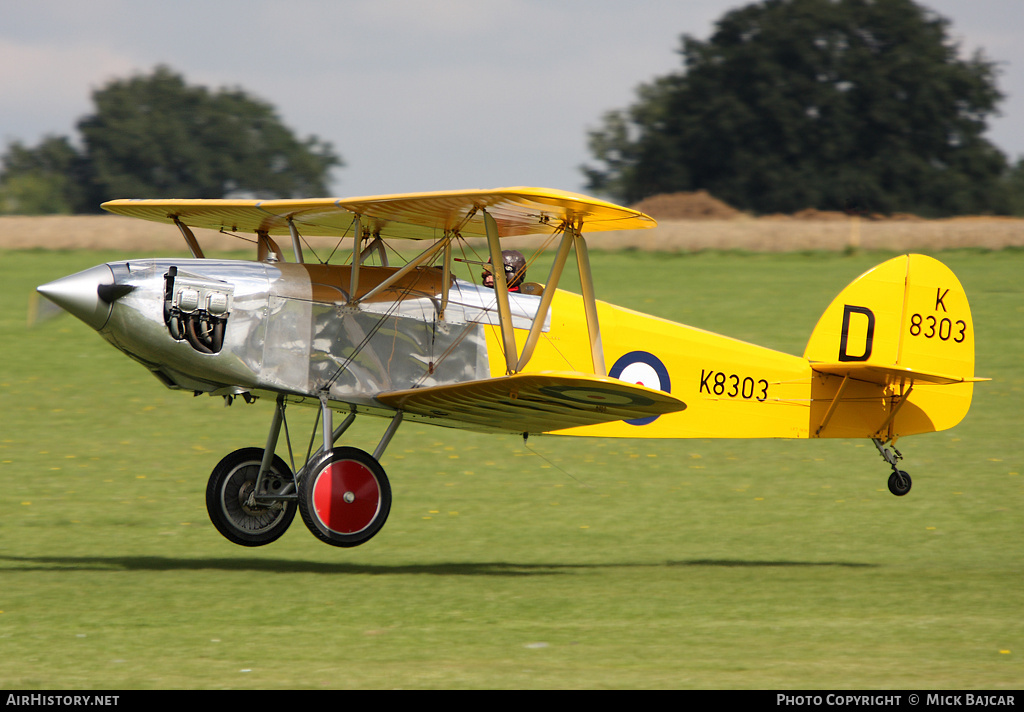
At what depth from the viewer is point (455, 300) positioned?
30.6ft

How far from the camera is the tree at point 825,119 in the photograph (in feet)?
159

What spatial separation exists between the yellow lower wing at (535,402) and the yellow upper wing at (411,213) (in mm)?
1209

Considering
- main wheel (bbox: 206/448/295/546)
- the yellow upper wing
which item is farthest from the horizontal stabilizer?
main wheel (bbox: 206/448/295/546)

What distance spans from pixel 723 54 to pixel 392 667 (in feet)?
169

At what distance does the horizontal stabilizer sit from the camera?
1010 cm

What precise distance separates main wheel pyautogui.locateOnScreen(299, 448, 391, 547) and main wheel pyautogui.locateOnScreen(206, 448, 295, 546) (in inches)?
33.9

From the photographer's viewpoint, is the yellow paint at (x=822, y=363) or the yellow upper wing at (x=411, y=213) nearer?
the yellow upper wing at (x=411, y=213)

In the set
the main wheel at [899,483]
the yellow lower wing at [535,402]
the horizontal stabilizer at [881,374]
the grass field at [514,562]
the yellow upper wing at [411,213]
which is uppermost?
the yellow upper wing at [411,213]

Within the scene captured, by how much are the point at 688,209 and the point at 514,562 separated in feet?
104

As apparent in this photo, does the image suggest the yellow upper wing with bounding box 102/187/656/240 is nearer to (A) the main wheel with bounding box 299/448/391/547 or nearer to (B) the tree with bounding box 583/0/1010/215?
(A) the main wheel with bounding box 299/448/391/547

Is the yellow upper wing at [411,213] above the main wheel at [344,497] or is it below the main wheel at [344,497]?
above

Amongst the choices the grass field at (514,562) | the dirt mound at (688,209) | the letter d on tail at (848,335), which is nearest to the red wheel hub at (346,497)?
the grass field at (514,562)

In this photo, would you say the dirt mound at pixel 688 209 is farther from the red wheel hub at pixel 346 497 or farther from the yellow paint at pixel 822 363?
the red wheel hub at pixel 346 497

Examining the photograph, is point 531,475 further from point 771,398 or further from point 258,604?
point 258,604
